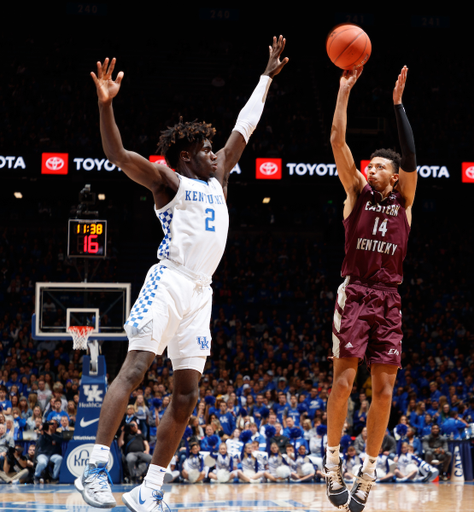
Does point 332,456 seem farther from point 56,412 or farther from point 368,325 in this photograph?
point 56,412

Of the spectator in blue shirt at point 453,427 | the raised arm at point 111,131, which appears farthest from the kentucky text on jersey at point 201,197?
the spectator in blue shirt at point 453,427

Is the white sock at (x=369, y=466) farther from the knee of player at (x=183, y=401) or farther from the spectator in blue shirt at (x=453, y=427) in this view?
the spectator in blue shirt at (x=453, y=427)

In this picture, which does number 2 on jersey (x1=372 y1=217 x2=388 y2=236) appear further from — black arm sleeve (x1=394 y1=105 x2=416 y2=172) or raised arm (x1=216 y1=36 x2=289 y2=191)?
raised arm (x1=216 y1=36 x2=289 y2=191)

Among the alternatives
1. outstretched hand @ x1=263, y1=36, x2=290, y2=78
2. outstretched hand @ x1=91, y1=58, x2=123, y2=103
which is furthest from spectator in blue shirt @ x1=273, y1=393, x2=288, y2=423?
outstretched hand @ x1=91, y1=58, x2=123, y2=103

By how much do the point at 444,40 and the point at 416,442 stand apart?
19.3 m

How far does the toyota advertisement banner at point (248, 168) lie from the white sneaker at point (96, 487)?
14.3 m

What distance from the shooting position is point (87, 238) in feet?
37.2

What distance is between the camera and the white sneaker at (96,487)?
12.5 feet

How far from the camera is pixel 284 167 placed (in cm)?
1862

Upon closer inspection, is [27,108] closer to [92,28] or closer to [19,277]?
[19,277]

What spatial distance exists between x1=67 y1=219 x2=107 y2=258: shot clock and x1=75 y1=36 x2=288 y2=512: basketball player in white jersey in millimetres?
6700

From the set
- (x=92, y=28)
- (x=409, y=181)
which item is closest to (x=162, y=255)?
(x=409, y=181)

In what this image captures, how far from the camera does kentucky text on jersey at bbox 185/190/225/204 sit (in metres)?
4.54

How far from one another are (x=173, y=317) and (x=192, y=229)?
0.58 m
